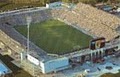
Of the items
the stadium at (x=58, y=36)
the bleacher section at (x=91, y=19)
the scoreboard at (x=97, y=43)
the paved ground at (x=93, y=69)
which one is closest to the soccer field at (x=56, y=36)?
the stadium at (x=58, y=36)

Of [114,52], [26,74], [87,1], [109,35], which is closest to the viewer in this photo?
[26,74]

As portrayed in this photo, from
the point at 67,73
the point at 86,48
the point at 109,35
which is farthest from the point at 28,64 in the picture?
the point at 109,35

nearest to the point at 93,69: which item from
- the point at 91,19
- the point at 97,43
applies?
the point at 97,43

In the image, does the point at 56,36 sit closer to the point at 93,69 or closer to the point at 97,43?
the point at 97,43

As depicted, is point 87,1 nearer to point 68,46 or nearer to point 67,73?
point 68,46

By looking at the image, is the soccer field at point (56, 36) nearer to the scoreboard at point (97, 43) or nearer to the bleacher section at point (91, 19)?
the bleacher section at point (91, 19)

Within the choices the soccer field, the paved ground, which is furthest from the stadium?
the paved ground

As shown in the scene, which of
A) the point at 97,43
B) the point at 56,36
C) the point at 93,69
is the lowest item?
the point at 93,69
